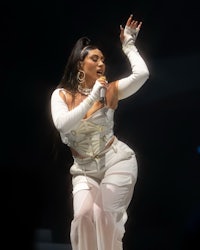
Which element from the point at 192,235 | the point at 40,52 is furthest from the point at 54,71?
the point at 192,235

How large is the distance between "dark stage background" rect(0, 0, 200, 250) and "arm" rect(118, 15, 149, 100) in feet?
1.84

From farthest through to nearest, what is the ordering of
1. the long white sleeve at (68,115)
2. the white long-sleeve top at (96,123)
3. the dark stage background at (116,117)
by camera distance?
the dark stage background at (116,117)
the white long-sleeve top at (96,123)
the long white sleeve at (68,115)

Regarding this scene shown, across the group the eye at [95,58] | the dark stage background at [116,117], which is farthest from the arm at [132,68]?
the dark stage background at [116,117]

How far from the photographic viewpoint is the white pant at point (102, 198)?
189 centimetres

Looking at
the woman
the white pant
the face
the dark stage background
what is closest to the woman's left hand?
the woman

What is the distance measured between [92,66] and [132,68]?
5.3 inches

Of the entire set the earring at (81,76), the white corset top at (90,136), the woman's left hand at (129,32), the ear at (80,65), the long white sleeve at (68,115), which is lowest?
the white corset top at (90,136)

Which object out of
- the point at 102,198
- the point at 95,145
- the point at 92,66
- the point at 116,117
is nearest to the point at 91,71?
the point at 92,66

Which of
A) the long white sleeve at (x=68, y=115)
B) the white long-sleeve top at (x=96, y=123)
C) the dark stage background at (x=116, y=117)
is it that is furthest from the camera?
the dark stage background at (x=116, y=117)

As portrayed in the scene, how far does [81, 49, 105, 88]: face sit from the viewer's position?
2055 millimetres

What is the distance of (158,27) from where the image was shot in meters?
2.72

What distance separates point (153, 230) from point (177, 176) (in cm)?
25

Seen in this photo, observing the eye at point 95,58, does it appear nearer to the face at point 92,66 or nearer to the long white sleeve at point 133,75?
the face at point 92,66

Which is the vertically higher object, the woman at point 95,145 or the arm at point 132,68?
the arm at point 132,68
